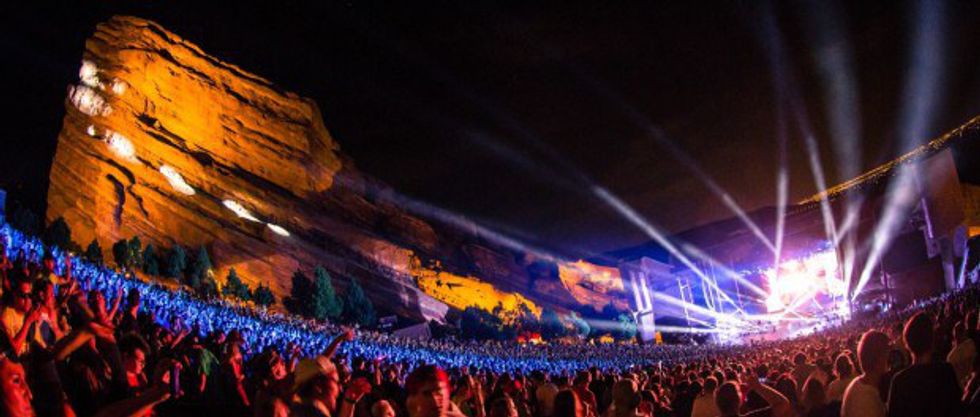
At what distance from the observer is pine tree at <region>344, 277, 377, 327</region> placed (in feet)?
205

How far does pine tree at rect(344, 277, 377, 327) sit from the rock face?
781 centimetres

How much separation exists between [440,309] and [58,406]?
75089 millimetres

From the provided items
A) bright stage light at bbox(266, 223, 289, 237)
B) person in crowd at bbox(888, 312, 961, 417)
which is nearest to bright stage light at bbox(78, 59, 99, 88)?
bright stage light at bbox(266, 223, 289, 237)

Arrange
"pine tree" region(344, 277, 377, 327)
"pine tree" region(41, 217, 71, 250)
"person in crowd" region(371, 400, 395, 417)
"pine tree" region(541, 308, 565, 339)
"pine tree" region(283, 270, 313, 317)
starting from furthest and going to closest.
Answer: "pine tree" region(541, 308, 565, 339) → "pine tree" region(344, 277, 377, 327) → "pine tree" region(283, 270, 313, 317) → "pine tree" region(41, 217, 71, 250) → "person in crowd" region(371, 400, 395, 417)

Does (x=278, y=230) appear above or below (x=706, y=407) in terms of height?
above

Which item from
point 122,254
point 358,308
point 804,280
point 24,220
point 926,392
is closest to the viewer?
point 926,392

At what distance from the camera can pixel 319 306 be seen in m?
59.8

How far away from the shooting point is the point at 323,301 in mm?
60312

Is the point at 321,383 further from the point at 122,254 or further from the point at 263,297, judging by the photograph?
the point at 263,297

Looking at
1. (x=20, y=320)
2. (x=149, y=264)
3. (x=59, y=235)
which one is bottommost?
(x=20, y=320)

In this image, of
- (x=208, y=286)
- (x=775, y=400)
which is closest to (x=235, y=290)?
(x=208, y=286)

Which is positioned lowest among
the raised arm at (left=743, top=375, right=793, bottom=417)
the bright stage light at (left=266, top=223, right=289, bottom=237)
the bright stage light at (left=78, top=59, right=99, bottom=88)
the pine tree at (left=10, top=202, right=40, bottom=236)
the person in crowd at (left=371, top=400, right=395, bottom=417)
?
the person in crowd at (left=371, top=400, right=395, bottom=417)

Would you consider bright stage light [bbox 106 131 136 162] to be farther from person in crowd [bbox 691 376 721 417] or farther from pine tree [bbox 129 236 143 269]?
person in crowd [bbox 691 376 721 417]

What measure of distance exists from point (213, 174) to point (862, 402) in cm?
7788
